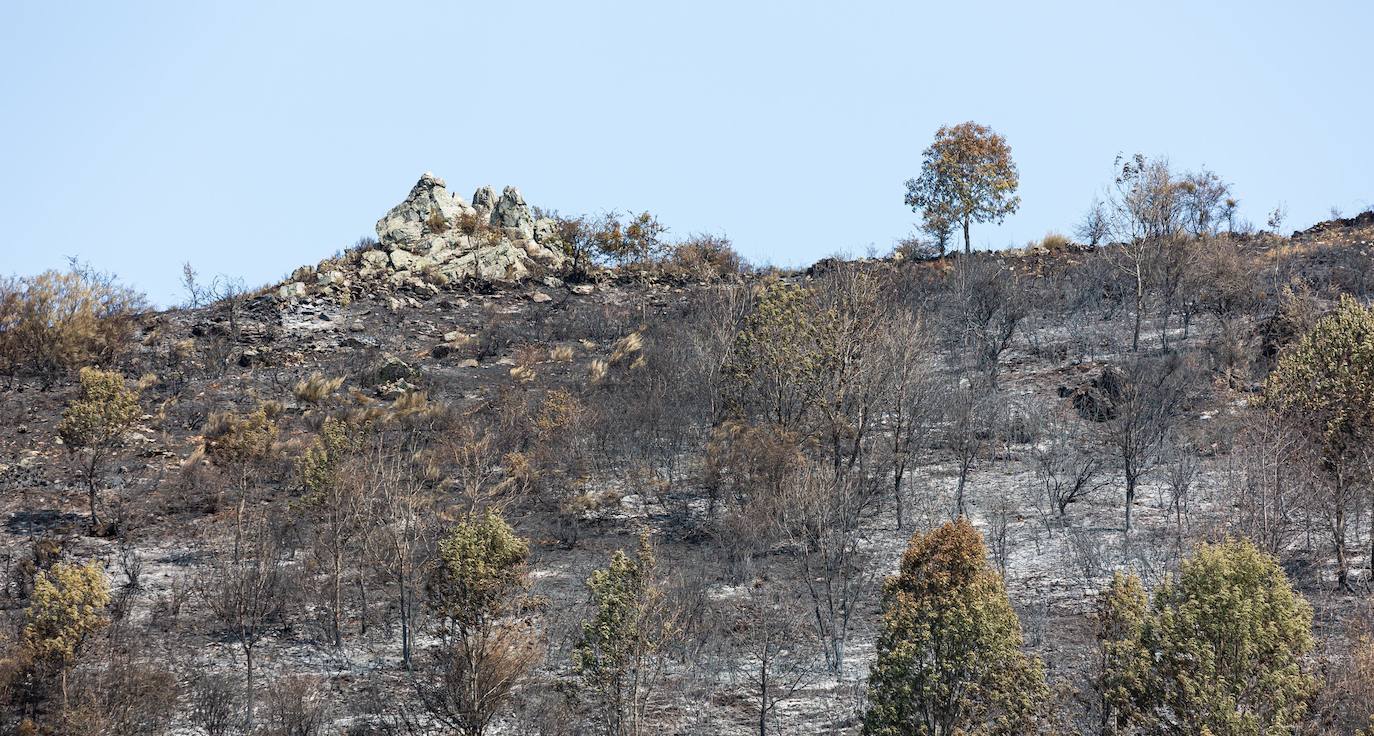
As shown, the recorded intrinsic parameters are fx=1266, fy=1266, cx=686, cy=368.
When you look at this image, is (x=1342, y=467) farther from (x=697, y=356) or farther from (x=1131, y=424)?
(x=697, y=356)

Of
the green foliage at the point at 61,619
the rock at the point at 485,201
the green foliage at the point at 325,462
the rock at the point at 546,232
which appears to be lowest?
the green foliage at the point at 61,619

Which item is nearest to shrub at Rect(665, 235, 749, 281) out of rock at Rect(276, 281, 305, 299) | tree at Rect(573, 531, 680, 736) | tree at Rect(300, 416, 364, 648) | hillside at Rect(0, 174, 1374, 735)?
hillside at Rect(0, 174, 1374, 735)

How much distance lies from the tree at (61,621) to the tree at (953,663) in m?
15.8

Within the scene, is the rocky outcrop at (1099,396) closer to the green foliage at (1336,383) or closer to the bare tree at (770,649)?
the green foliage at (1336,383)

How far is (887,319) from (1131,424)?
8757 mm

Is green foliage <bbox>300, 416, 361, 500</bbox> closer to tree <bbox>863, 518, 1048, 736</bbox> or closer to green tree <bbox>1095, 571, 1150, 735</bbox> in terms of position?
tree <bbox>863, 518, 1048, 736</bbox>

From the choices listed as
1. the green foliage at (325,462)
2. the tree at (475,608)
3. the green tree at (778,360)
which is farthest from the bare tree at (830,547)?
the green foliage at (325,462)

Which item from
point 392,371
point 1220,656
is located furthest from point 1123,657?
point 392,371

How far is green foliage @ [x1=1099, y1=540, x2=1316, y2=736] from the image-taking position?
20297 millimetres

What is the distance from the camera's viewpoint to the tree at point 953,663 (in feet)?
70.9

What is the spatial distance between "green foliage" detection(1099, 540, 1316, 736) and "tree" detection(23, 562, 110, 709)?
19.7 metres

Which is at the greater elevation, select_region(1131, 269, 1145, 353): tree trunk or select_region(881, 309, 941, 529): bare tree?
select_region(1131, 269, 1145, 353): tree trunk

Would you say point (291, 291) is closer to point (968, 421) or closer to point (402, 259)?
point (402, 259)

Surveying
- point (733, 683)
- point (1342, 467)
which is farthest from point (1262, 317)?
point (733, 683)
